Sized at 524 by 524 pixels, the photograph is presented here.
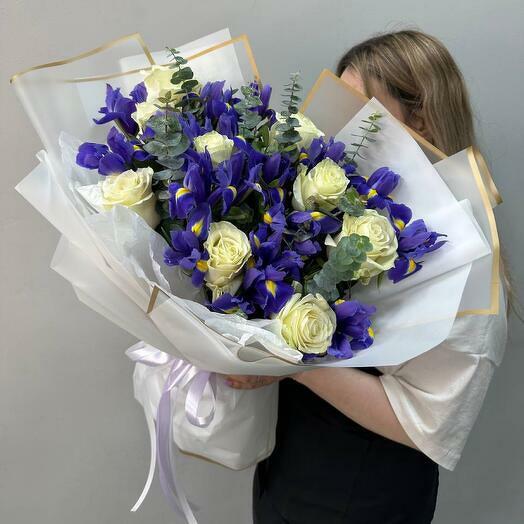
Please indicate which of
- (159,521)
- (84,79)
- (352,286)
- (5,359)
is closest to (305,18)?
(84,79)

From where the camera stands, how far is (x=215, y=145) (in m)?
0.64

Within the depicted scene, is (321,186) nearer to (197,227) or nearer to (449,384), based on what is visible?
(197,227)

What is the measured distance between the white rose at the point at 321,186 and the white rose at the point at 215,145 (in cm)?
9

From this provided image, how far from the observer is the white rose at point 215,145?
0.64 m

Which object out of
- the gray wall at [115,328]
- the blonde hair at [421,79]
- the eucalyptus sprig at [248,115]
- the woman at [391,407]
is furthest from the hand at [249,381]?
the gray wall at [115,328]

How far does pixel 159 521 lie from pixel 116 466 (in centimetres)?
21

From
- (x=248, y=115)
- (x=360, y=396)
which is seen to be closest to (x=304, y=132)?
(x=248, y=115)

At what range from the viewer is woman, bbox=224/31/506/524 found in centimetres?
76

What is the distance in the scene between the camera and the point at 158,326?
2.01 feet

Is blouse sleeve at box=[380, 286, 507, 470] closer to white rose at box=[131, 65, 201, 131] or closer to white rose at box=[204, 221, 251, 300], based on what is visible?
white rose at box=[204, 221, 251, 300]

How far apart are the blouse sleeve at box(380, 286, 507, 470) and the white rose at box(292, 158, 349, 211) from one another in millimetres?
250

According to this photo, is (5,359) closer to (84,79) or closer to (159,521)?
(159,521)

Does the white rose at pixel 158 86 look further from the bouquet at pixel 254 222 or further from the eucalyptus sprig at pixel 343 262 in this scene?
the eucalyptus sprig at pixel 343 262

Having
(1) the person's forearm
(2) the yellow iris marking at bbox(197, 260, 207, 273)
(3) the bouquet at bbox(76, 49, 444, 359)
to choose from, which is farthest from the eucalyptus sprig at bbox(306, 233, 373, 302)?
(1) the person's forearm
